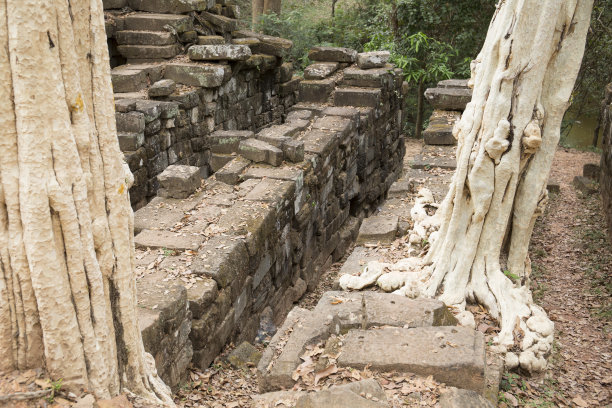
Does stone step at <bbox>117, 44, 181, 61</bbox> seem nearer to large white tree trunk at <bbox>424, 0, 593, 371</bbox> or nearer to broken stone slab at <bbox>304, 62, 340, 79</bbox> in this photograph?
broken stone slab at <bbox>304, 62, 340, 79</bbox>

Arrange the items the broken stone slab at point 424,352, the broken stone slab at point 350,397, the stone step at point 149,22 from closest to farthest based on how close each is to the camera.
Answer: the broken stone slab at point 350,397 → the broken stone slab at point 424,352 → the stone step at point 149,22

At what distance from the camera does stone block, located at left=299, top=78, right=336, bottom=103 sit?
35.8 feet

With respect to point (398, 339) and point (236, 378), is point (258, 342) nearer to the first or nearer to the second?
point (236, 378)

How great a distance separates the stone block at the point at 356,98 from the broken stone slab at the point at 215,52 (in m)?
1.93

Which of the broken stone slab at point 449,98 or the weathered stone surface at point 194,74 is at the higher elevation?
the weathered stone surface at point 194,74

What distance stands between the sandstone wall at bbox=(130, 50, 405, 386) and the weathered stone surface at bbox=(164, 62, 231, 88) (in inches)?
61.0

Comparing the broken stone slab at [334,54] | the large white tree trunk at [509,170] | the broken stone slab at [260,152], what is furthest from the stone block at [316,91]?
the large white tree trunk at [509,170]

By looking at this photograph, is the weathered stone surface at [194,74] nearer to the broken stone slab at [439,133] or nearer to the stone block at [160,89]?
the stone block at [160,89]

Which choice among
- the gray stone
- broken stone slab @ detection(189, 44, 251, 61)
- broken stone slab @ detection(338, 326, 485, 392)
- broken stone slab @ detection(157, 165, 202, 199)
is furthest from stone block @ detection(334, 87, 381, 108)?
broken stone slab @ detection(338, 326, 485, 392)

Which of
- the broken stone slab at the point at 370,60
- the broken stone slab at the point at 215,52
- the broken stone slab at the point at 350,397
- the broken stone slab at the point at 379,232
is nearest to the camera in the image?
the broken stone slab at the point at 350,397

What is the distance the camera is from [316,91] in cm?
1093

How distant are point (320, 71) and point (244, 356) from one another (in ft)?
23.3

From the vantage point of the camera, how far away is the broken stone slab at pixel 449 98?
10445 mm

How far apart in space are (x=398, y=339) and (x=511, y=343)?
1.00m
